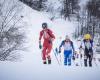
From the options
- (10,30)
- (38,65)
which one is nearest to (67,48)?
(38,65)

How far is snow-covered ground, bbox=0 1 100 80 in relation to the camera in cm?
414

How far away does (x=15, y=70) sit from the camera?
418 cm

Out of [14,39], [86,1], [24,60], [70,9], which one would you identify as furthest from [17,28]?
[86,1]

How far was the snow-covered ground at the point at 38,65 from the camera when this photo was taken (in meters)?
4.14

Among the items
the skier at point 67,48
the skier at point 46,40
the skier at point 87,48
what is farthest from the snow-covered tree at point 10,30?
the skier at point 87,48

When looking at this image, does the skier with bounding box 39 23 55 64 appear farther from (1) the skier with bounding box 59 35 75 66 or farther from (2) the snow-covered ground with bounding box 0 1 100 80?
(1) the skier with bounding box 59 35 75 66

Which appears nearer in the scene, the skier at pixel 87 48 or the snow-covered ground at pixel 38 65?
the snow-covered ground at pixel 38 65

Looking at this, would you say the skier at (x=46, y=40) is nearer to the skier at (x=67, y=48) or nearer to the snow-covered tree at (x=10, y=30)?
the skier at (x=67, y=48)

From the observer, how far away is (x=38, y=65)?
166 inches

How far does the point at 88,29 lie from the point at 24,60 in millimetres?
970

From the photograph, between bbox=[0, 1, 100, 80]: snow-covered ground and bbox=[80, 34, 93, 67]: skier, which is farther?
bbox=[80, 34, 93, 67]: skier

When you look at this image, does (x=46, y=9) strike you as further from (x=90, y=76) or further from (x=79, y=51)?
(x=90, y=76)

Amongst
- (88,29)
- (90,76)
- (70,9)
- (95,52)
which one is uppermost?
(70,9)

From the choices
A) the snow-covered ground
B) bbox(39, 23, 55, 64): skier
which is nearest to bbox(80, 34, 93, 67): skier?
the snow-covered ground
